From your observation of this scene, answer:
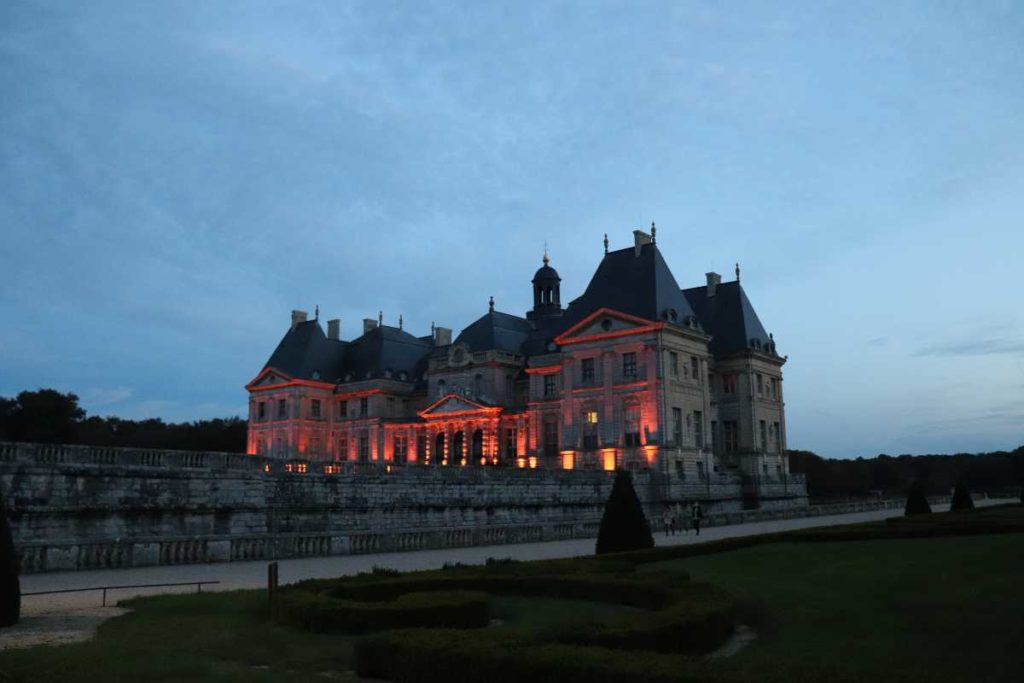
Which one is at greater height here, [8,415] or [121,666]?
[8,415]

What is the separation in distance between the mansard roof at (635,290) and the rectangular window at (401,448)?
16.7 metres

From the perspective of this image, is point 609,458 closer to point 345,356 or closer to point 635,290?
point 635,290

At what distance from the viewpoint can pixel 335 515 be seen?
32281 millimetres

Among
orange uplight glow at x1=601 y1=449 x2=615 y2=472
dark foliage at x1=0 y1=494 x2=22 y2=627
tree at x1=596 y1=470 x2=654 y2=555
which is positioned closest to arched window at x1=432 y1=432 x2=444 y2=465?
orange uplight glow at x1=601 y1=449 x2=615 y2=472

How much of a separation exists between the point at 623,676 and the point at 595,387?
1935 inches

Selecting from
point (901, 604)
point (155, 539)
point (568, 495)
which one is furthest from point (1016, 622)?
point (568, 495)

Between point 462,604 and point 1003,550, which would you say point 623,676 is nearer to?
point 462,604

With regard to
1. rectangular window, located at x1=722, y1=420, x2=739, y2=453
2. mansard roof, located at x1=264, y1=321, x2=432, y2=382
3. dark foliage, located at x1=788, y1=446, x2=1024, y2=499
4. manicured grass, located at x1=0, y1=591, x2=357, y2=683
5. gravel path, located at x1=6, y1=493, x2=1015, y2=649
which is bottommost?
gravel path, located at x1=6, y1=493, x2=1015, y2=649

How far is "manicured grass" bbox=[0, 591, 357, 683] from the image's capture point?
876 centimetres

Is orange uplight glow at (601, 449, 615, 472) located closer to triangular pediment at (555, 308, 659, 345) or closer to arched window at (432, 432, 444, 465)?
triangular pediment at (555, 308, 659, 345)

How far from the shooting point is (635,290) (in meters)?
56.6

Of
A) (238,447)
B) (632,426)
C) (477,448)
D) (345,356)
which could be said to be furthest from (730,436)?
(238,447)

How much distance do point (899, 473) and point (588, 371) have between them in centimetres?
7102

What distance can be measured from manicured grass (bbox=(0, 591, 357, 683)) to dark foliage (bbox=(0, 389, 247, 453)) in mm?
45708
